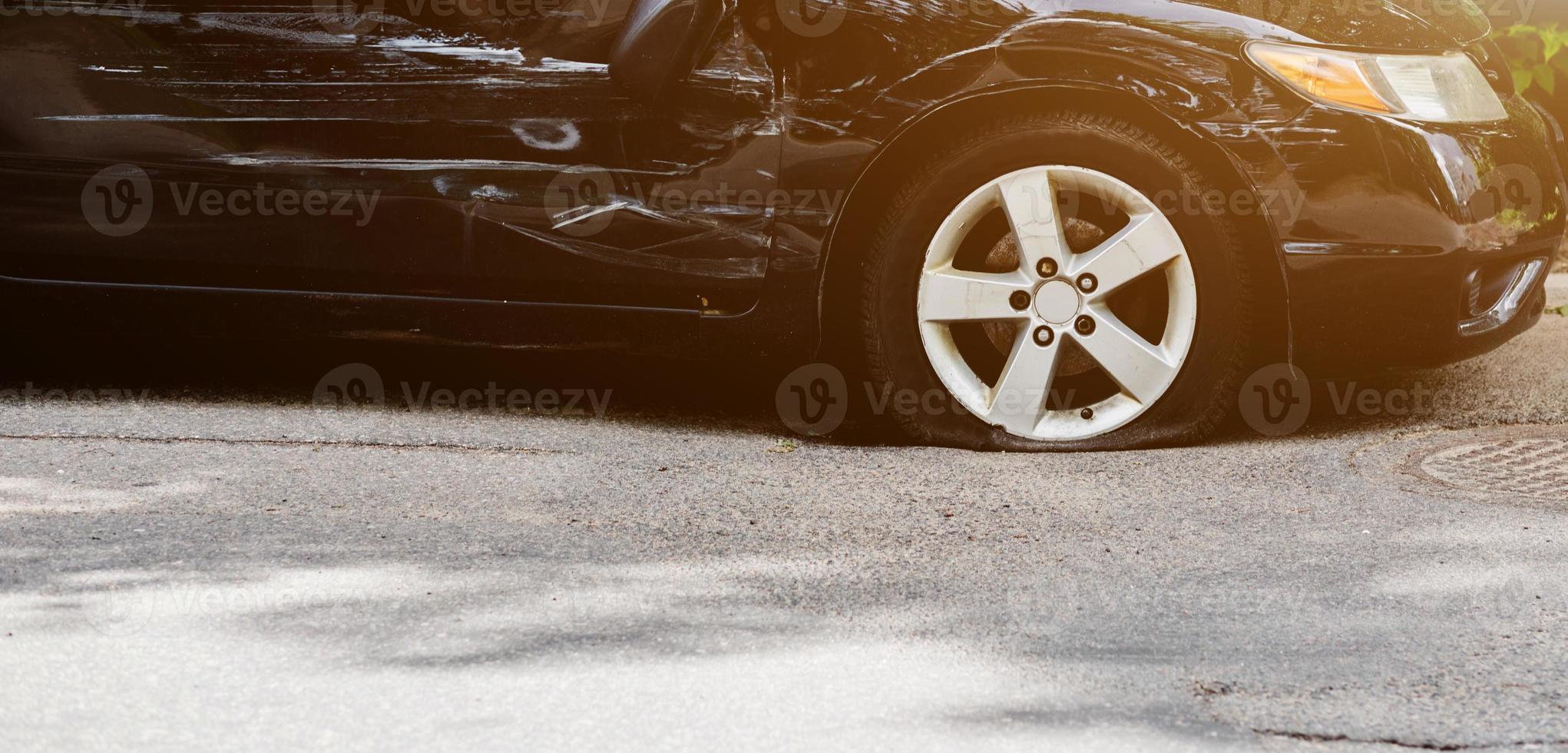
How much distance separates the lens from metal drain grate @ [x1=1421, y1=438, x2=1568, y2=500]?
3266mm

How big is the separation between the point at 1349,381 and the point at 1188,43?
141 cm

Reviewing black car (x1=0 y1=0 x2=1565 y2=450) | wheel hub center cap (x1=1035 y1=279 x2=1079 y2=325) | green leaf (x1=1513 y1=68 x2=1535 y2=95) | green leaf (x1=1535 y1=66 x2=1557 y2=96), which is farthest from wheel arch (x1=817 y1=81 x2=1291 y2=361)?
green leaf (x1=1535 y1=66 x2=1557 y2=96)

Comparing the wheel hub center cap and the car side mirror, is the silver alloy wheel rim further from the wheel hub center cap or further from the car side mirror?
the car side mirror

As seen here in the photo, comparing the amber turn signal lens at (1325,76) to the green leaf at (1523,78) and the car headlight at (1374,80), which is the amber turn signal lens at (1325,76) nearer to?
the car headlight at (1374,80)

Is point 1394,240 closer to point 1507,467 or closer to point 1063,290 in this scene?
point 1507,467

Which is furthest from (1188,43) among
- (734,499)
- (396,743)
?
(396,743)

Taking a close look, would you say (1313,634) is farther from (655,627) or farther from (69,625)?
(69,625)

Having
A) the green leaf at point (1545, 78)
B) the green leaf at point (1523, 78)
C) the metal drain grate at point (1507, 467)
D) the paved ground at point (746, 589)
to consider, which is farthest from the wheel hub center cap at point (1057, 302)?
the green leaf at point (1545, 78)

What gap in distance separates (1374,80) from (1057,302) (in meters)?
0.84

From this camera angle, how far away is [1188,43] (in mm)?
3332

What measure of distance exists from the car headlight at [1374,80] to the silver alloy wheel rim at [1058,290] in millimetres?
408

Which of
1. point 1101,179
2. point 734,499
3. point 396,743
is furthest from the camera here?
point 1101,179

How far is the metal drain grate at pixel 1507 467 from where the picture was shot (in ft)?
10.7

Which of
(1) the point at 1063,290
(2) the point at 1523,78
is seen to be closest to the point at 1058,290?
(1) the point at 1063,290
